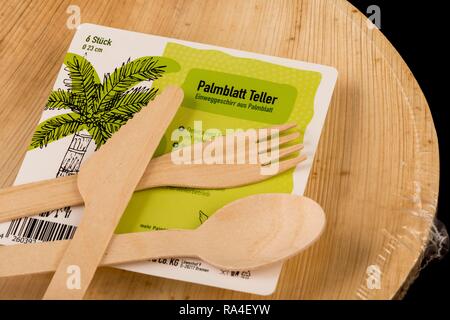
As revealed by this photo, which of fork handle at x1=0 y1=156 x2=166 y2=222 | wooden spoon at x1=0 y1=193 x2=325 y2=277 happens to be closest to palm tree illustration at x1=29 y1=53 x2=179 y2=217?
fork handle at x1=0 y1=156 x2=166 y2=222

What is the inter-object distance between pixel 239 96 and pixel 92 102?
0.19m

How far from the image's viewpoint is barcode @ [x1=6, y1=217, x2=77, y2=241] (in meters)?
0.82

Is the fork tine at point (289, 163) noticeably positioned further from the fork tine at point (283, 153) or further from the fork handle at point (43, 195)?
the fork handle at point (43, 195)

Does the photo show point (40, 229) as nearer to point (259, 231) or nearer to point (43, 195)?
point (43, 195)

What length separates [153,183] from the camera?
0.83 meters

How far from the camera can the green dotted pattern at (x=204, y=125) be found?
82 centimetres

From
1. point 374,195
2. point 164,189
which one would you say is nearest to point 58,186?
point 164,189

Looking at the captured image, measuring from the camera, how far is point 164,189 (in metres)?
0.84

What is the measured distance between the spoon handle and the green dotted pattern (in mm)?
32

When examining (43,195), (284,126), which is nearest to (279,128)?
(284,126)

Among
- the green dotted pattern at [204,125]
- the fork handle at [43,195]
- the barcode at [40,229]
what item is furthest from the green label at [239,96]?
the barcode at [40,229]

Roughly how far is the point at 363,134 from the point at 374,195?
91mm

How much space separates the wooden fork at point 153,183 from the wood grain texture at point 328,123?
54mm

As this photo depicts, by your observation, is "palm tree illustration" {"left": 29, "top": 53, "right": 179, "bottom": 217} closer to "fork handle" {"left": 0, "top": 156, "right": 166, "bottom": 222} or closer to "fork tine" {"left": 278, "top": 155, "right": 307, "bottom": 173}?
"fork handle" {"left": 0, "top": 156, "right": 166, "bottom": 222}
